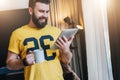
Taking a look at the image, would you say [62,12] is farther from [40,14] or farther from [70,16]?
[40,14]

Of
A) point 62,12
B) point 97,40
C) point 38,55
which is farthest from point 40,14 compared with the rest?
point 97,40

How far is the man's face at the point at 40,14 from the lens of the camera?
1.70 meters

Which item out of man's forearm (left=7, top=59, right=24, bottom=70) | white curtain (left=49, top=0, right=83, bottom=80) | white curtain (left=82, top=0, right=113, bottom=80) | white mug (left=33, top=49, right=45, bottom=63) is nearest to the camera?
white mug (left=33, top=49, right=45, bottom=63)

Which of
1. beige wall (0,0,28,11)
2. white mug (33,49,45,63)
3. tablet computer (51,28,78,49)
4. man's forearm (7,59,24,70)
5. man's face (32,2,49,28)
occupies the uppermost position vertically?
beige wall (0,0,28,11)

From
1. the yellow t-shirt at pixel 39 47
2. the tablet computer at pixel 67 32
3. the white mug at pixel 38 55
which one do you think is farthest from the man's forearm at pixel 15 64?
the tablet computer at pixel 67 32

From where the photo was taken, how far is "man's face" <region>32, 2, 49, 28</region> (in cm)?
170

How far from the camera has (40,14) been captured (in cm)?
171

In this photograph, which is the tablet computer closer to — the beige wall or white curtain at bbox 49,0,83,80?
white curtain at bbox 49,0,83,80

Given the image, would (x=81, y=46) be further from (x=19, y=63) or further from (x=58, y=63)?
(x=19, y=63)

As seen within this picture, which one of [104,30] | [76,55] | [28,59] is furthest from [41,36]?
[104,30]

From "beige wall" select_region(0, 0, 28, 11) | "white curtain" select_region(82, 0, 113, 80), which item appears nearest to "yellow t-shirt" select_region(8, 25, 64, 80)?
"beige wall" select_region(0, 0, 28, 11)

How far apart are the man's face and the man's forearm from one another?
303 millimetres

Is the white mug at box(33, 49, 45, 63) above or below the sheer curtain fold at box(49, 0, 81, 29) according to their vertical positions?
below

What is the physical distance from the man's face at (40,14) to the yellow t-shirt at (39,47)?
1.8 inches
